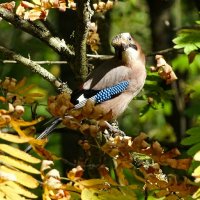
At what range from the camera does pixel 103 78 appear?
5.40 meters

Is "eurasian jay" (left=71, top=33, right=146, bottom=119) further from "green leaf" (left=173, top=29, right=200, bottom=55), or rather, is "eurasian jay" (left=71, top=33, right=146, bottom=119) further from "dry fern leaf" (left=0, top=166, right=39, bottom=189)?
"dry fern leaf" (left=0, top=166, right=39, bottom=189)

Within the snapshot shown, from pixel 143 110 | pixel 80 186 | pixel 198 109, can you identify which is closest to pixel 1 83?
pixel 80 186

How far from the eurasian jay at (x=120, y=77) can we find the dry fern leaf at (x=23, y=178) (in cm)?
252

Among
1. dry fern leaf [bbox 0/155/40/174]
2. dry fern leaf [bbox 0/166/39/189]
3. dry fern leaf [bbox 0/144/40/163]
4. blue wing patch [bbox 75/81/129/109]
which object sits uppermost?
dry fern leaf [bbox 0/144/40/163]

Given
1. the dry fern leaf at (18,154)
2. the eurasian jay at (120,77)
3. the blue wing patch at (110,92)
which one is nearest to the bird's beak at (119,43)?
the eurasian jay at (120,77)

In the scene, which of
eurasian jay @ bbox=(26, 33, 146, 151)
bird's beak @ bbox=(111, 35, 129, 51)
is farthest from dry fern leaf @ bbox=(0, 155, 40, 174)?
bird's beak @ bbox=(111, 35, 129, 51)

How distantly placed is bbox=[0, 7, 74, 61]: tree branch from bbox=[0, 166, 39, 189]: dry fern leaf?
180 cm

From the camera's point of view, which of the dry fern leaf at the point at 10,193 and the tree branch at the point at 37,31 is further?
the tree branch at the point at 37,31

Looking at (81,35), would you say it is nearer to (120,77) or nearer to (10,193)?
(120,77)

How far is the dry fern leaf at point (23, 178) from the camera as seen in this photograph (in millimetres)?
2533

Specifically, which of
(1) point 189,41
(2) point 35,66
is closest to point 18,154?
(2) point 35,66

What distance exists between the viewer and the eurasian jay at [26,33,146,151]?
534cm

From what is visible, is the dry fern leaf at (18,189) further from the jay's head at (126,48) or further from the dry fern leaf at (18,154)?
the jay's head at (126,48)

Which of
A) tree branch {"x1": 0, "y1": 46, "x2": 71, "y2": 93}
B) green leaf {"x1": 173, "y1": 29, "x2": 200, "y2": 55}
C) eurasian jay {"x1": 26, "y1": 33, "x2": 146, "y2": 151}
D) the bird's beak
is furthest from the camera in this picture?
the bird's beak
